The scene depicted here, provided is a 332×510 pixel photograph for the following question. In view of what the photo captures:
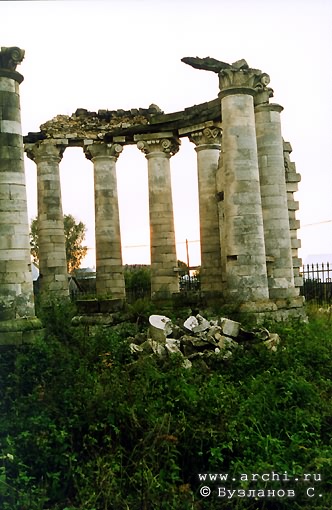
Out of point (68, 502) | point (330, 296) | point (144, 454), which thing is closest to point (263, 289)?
point (144, 454)

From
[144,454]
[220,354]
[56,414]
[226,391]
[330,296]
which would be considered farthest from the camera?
[330,296]

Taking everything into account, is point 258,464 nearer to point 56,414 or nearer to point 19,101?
point 56,414

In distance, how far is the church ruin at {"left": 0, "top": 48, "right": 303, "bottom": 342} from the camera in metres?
12.2

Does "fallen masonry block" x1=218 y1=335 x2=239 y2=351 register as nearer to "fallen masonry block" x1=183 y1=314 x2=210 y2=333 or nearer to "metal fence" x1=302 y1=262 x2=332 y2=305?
"fallen masonry block" x1=183 y1=314 x2=210 y2=333

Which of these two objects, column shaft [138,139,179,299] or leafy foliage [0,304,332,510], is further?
column shaft [138,139,179,299]

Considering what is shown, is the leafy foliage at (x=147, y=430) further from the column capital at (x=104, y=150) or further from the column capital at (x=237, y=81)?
the column capital at (x=104, y=150)

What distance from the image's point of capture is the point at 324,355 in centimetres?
1212

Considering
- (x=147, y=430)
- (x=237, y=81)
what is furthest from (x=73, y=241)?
(x=147, y=430)

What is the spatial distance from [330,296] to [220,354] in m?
15.1

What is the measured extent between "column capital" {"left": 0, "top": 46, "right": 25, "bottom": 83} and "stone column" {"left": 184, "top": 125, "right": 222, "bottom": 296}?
9.44m

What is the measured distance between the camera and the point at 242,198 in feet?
51.4

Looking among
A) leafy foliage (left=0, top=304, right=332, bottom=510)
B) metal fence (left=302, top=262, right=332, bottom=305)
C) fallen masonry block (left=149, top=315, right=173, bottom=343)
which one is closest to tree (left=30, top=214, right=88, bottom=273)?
metal fence (left=302, top=262, right=332, bottom=305)

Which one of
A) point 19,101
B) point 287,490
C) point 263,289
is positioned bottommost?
point 287,490

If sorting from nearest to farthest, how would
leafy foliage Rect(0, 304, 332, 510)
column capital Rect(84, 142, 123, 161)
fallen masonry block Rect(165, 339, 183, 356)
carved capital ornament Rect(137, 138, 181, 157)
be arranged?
leafy foliage Rect(0, 304, 332, 510) → fallen masonry block Rect(165, 339, 183, 356) → carved capital ornament Rect(137, 138, 181, 157) → column capital Rect(84, 142, 123, 161)
